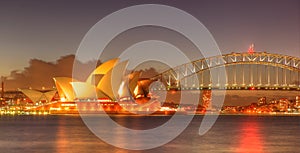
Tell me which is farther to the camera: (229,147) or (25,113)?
(25,113)

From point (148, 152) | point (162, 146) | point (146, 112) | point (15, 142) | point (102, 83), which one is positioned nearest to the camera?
point (148, 152)

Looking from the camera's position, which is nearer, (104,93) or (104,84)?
(104,84)

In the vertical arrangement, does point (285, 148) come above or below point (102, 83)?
below

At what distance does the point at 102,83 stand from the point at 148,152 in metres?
78.7

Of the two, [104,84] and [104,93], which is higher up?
[104,84]

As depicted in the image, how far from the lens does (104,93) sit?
418 ft

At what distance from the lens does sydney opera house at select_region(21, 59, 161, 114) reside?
4553 inches

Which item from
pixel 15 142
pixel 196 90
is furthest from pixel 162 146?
pixel 196 90

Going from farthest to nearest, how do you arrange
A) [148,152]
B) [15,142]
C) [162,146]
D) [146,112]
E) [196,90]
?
[146,112] < [196,90] < [15,142] < [162,146] < [148,152]

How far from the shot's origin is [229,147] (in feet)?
163

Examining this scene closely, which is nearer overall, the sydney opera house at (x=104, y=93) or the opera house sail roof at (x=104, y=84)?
the opera house sail roof at (x=104, y=84)

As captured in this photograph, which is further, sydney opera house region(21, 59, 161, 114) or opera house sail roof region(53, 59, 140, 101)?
sydney opera house region(21, 59, 161, 114)

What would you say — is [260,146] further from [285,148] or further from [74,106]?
[74,106]

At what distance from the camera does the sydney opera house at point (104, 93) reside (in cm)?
11565
